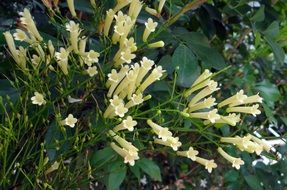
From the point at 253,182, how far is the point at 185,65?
1.22ft

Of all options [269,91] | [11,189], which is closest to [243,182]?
[269,91]

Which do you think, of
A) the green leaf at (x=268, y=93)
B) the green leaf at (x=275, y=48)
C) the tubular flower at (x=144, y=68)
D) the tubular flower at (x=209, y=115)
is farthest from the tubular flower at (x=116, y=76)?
the green leaf at (x=268, y=93)

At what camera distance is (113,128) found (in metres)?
0.71

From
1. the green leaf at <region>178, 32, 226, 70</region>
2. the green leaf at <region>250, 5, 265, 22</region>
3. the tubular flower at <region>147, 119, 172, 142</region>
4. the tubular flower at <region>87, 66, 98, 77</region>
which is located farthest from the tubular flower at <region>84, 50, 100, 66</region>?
the green leaf at <region>250, 5, 265, 22</region>

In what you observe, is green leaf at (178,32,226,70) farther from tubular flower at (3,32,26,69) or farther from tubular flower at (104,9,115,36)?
tubular flower at (3,32,26,69)

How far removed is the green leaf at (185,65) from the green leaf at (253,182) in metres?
0.35

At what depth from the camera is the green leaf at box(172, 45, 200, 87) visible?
0.79 m

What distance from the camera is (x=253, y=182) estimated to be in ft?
3.43

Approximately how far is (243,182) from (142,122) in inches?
13.7

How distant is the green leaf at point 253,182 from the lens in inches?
40.8

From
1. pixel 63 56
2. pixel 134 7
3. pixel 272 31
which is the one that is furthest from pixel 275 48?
pixel 63 56

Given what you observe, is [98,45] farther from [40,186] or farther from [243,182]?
[243,182]

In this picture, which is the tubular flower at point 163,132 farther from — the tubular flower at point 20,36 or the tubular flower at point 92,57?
the tubular flower at point 20,36

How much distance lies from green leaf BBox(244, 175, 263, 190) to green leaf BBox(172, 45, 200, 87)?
0.35 meters
